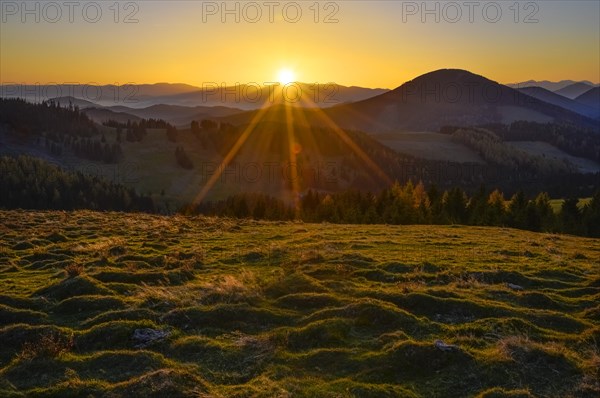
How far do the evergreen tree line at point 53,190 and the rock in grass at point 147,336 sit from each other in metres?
166

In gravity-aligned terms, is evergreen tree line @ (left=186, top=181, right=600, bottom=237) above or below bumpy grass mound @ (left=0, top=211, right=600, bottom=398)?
below

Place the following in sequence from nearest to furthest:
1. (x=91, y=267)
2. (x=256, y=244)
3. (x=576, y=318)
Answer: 1. (x=576, y=318)
2. (x=91, y=267)
3. (x=256, y=244)

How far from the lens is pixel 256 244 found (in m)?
30.3

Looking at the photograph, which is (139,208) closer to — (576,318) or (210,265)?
(210,265)

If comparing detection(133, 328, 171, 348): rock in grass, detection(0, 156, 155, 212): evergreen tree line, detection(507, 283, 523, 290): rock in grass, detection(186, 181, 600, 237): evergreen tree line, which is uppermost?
detection(133, 328, 171, 348): rock in grass

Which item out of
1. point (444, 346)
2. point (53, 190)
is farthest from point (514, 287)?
point (53, 190)

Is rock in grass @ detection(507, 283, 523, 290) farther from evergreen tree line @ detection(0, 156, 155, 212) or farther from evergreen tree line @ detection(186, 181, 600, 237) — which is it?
evergreen tree line @ detection(0, 156, 155, 212)

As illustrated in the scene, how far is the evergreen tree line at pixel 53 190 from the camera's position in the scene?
15857 cm

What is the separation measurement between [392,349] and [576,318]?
317 inches

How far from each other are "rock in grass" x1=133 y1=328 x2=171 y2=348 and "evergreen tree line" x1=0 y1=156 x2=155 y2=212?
166 m

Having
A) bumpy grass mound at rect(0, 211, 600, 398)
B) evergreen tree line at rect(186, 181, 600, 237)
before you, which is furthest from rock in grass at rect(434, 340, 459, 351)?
evergreen tree line at rect(186, 181, 600, 237)

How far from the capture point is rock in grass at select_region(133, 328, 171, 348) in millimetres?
13508

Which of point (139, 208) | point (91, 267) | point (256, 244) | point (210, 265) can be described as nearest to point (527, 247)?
point (256, 244)

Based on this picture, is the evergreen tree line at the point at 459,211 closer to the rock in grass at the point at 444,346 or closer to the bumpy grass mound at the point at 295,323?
the bumpy grass mound at the point at 295,323
